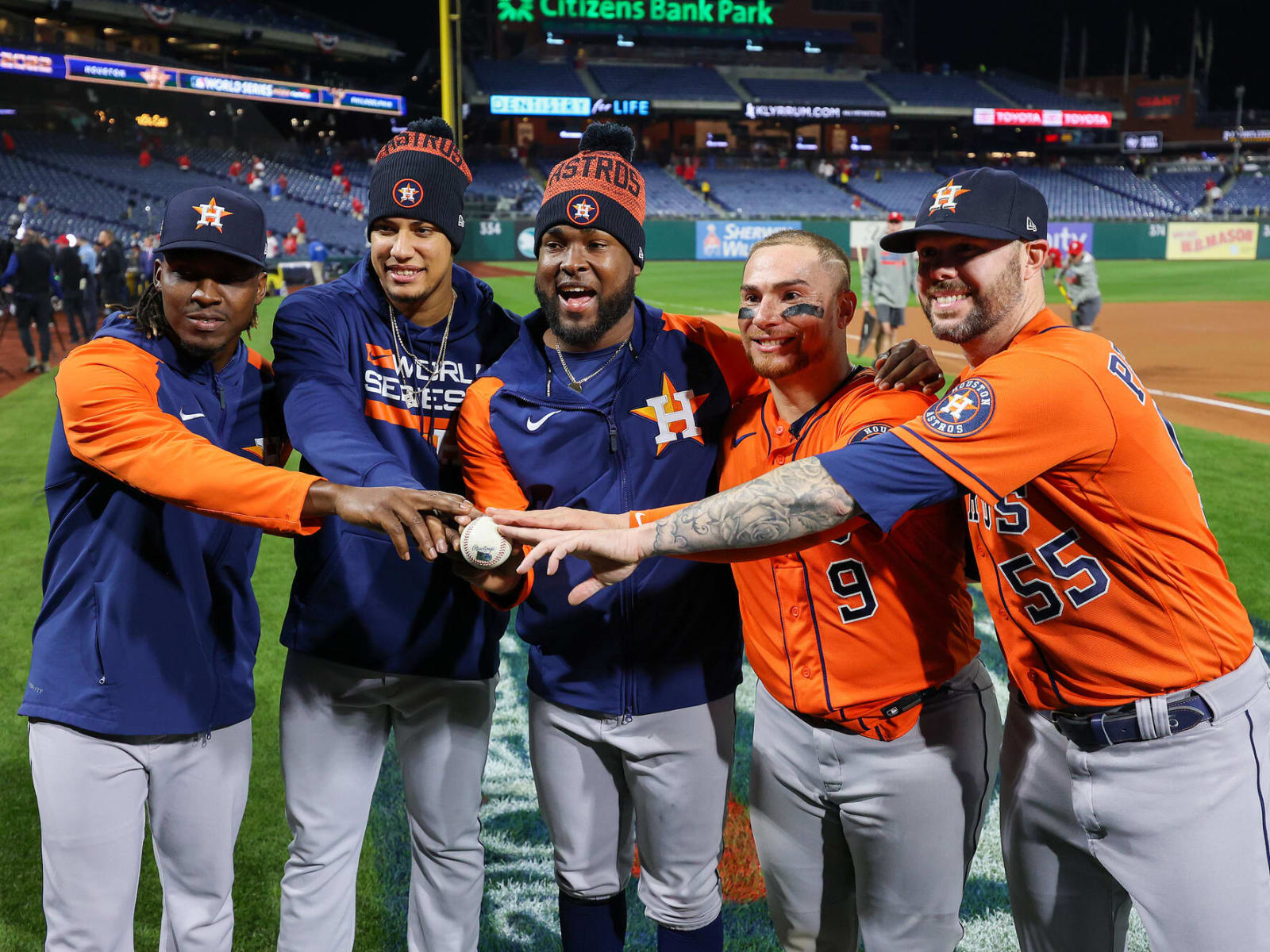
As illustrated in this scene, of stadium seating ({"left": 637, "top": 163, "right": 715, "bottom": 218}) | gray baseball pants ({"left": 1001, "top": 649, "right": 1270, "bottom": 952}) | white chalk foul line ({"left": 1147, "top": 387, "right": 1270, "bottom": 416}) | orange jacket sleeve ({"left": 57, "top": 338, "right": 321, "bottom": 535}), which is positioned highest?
stadium seating ({"left": 637, "top": 163, "right": 715, "bottom": 218})

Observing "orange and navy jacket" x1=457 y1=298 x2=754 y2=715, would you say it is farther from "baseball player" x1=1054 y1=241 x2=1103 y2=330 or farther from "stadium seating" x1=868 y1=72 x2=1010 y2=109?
"stadium seating" x1=868 y1=72 x2=1010 y2=109

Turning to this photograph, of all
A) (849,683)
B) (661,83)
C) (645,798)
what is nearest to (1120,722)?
(849,683)

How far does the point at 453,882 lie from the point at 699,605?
110 centimetres

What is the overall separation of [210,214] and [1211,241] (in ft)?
153

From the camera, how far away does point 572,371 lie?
9.87ft

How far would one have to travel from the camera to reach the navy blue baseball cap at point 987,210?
8.26 ft

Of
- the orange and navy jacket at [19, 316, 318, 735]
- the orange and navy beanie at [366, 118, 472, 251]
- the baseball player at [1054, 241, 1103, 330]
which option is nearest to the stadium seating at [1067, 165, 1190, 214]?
the baseball player at [1054, 241, 1103, 330]

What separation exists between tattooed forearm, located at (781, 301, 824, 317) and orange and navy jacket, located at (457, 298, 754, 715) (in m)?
0.39

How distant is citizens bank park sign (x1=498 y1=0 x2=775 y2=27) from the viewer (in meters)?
57.2

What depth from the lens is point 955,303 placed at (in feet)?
8.61

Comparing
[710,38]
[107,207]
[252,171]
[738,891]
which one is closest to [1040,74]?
[710,38]

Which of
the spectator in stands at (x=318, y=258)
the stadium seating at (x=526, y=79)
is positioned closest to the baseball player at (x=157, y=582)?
the spectator in stands at (x=318, y=258)

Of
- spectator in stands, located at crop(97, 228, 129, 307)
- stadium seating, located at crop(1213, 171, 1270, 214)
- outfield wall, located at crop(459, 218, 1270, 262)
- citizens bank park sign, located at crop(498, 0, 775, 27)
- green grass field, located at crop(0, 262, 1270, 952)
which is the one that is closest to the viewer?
green grass field, located at crop(0, 262, 1270, 952)

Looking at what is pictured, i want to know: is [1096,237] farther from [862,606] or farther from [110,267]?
[862,606]
